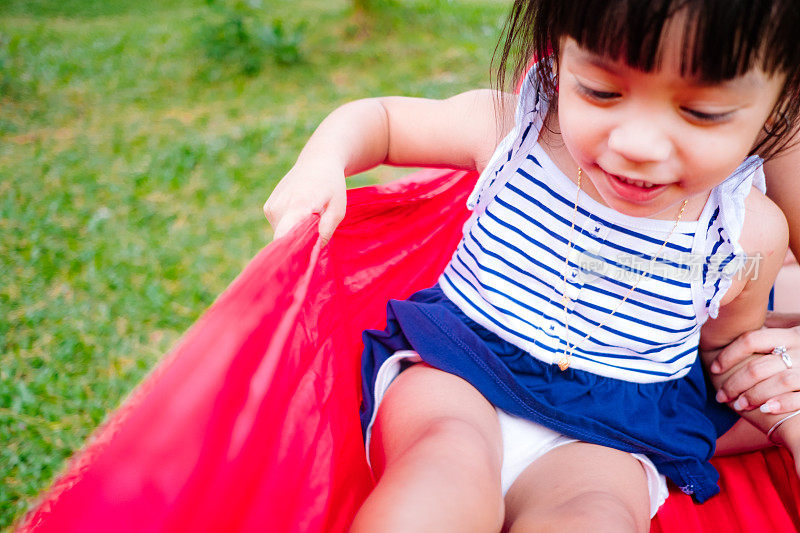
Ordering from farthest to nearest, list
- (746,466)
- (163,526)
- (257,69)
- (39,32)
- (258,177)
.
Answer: (39,32) → (257,69) → (258,177) → (746,466) → (163,526)

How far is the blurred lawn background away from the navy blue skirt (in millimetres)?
904

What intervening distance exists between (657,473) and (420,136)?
625 millimetres

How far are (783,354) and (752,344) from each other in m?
0.05

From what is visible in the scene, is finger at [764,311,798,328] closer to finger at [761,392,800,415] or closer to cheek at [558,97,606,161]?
finger at [761,392,800,415]

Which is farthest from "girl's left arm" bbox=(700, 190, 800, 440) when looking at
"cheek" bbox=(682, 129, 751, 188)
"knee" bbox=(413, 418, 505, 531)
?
"knee" bbox=(413, 418, 505, 531)

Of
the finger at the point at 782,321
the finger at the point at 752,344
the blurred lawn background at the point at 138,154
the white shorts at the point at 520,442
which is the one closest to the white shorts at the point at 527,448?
the white shorts at the point at 520,442

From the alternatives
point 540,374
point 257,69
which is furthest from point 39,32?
point 540,374

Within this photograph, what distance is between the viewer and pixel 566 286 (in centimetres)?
102

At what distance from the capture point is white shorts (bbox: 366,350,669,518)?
3.13 feet

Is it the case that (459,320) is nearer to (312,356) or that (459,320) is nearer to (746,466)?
(312,356)

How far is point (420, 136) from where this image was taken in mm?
1056

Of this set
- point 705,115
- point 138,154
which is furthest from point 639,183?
point 138,154

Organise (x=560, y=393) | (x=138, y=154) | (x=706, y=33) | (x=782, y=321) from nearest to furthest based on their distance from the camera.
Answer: (x=706, y=33), (x=560, y=393), (x=782, y=321), (x=138, y=154)

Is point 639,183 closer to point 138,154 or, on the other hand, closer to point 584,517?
point 584,517
